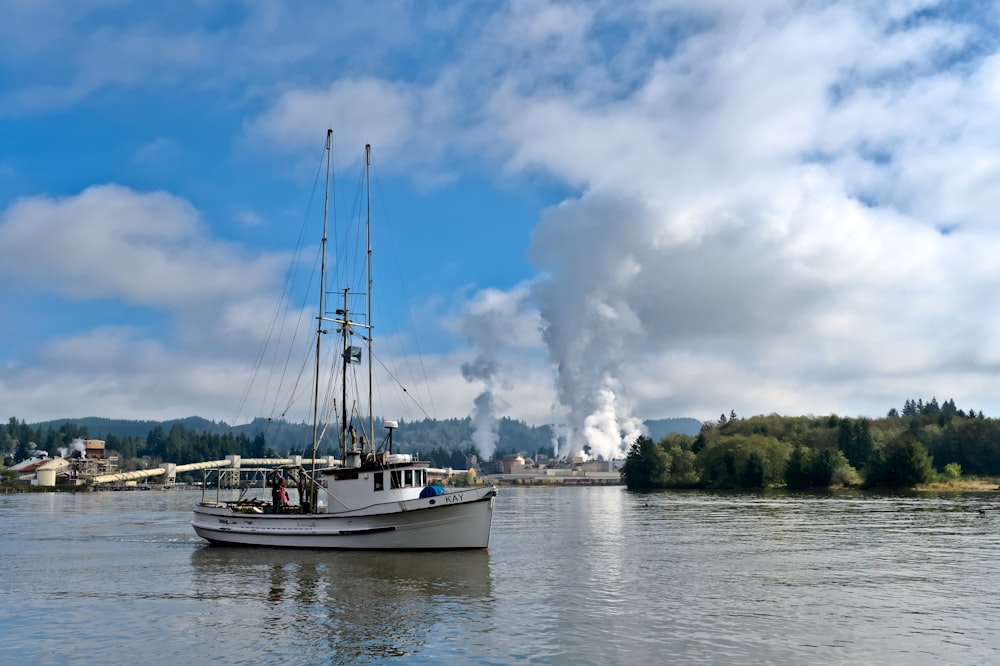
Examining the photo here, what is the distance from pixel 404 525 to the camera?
184ft

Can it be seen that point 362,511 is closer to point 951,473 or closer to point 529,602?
point 529,602

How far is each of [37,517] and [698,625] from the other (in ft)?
377

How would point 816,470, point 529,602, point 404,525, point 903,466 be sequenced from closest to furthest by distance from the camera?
1. point 529,602
2. point 404,525
3. point 903,466
4. point 816,470

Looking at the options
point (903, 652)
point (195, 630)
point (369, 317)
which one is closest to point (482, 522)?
point (369, 317)

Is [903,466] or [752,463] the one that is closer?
[903,466]

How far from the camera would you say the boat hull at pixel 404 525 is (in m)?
55.5

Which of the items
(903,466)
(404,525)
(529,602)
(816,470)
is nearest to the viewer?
(529,602)

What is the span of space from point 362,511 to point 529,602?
2265 centimetres

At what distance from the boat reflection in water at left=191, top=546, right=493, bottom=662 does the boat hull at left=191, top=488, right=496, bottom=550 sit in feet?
2.54

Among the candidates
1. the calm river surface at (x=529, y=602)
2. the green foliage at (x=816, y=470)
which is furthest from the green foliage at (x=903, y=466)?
the calm river surface at (x=529, y=602)

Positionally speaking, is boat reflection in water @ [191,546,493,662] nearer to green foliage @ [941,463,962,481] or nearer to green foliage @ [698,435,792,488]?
green foliage @ [941,463,962,481]

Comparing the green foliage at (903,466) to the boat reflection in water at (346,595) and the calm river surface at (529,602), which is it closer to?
the calm river surface at (529,602)

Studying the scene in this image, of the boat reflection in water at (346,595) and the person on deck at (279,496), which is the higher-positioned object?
the person on deck at (279,496)

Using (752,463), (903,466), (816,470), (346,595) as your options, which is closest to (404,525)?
(346,595)
